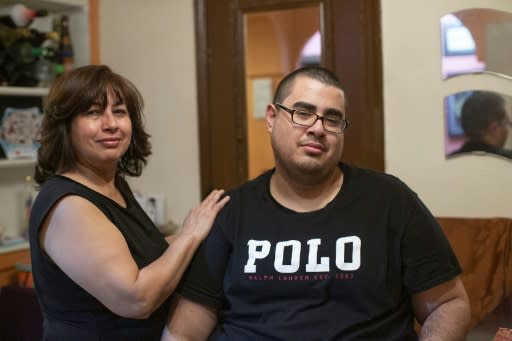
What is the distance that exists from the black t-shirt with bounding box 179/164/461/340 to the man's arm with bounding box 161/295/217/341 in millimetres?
28

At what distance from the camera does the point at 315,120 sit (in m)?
1.61

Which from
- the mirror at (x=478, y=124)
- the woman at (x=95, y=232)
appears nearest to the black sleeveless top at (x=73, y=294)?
the woman at (x=95, y=232)

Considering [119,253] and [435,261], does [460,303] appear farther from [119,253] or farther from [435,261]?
[119,253]

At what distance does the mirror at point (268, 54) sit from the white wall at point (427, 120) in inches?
15.4

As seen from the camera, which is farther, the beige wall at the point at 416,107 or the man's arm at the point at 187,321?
the beige wall at the point at 416,107

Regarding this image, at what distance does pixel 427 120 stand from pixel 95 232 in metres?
1.70

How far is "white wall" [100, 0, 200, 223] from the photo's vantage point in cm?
312

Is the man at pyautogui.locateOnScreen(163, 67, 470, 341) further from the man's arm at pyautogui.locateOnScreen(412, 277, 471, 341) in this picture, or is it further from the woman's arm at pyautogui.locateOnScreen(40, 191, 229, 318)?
the woman's arm at pyautogui.locateOnScreen(40, 191, 229, 318)

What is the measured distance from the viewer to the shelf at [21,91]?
2705 mm

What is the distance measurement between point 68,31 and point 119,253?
6.88 feet

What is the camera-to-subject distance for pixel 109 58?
333 centimetres

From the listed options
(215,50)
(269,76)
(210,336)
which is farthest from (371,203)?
(269,76)

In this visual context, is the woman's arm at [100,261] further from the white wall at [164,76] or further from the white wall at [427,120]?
the white wall at [164,76]

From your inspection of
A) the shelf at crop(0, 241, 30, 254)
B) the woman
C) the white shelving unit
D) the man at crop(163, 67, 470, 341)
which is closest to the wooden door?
the white shelving unit
